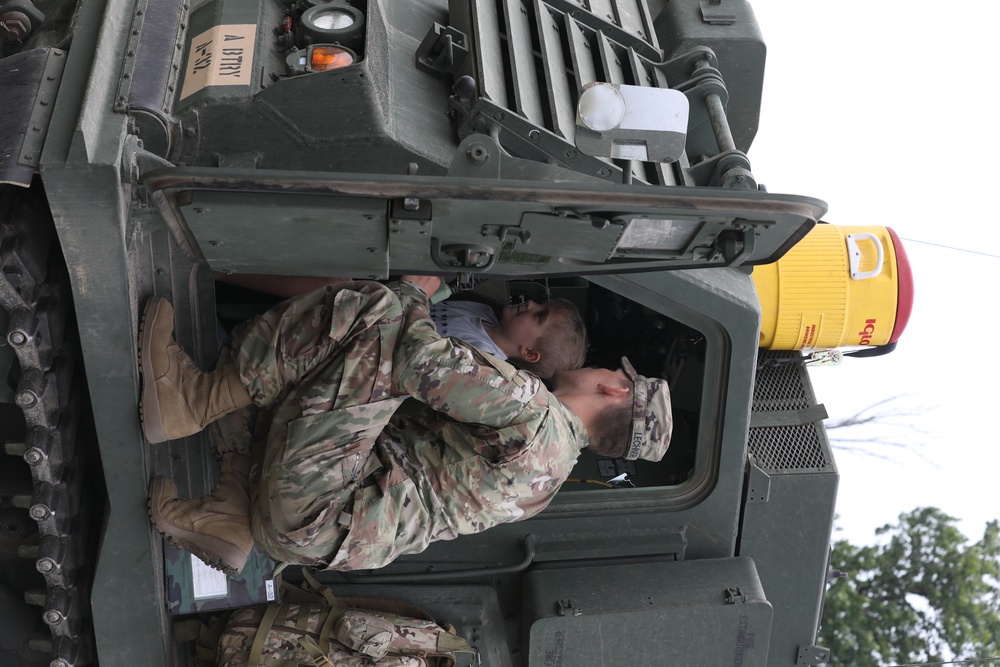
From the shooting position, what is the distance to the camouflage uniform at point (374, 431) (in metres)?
3.02

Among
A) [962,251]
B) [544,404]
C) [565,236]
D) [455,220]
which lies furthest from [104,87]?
[962,251]

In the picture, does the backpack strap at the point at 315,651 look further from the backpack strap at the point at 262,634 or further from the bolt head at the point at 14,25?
the bolt head at the point at 14,25

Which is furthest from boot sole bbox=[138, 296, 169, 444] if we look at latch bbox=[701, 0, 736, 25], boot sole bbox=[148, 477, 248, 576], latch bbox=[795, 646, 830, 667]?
latch bbox=[795, 646, 830, 667]

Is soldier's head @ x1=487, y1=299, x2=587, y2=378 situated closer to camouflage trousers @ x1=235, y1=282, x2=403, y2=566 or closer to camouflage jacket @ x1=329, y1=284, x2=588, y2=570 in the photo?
camouflage jacket @ x1=329, y1=284, x2=588, y2=570

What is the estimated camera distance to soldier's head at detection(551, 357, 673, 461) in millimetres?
3434

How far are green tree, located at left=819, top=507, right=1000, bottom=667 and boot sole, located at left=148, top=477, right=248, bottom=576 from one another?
20.8ft

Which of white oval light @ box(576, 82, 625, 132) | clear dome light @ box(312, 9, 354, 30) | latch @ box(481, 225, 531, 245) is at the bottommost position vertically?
latch @ box(481, 225, 531, 245)

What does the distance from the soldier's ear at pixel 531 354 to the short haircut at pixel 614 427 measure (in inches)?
13.9

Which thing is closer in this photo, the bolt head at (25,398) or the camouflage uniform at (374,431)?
the bolt head at (25,398)

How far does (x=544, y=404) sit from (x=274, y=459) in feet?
2.59

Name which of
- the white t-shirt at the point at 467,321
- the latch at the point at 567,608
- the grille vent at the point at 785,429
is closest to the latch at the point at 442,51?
the white t-shirt at the point at 467,321

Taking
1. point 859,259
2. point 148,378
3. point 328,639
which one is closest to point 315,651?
point 328,639

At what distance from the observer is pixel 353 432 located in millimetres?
3035

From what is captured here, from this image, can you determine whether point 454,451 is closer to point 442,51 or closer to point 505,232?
point 505,232
